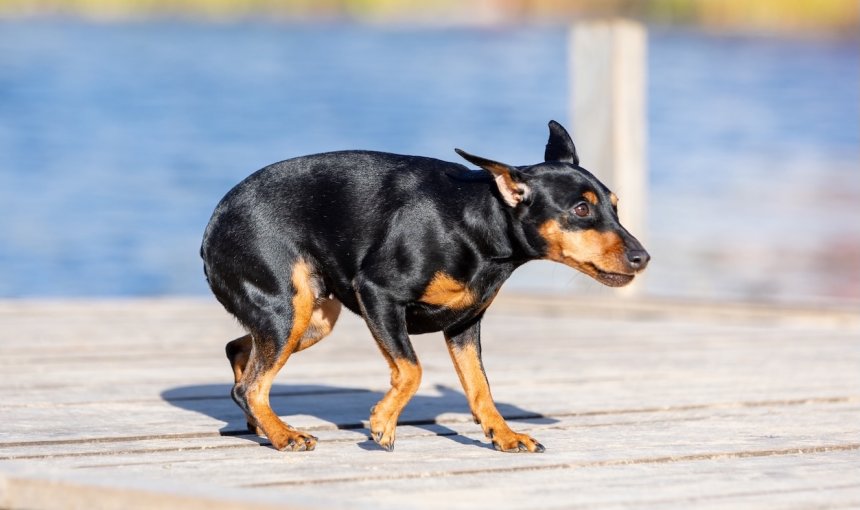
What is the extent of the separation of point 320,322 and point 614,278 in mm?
1001

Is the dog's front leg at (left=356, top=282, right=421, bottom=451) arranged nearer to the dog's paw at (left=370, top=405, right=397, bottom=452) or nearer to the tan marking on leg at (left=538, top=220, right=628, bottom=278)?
the dog's paw at (left=370, top=405, right=397, bottom=452)

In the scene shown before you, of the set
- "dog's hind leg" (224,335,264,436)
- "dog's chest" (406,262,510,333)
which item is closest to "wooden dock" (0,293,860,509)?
"dog's hind leg" (224,335,264,436)

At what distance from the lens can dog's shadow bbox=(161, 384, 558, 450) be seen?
179 inches

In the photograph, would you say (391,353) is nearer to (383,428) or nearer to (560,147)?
(383,428)

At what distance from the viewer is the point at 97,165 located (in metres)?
19.9

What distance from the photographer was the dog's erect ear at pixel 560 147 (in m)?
4.43

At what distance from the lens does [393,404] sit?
4027 millimetres

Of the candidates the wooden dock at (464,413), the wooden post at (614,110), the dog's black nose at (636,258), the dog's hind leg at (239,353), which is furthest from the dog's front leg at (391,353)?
the wooden post at (614,110)

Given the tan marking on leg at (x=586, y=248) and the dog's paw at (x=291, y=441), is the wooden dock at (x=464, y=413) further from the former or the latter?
the tan marking on leg at (x=586, y=248)

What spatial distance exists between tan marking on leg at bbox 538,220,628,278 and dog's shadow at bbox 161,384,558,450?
0.63m

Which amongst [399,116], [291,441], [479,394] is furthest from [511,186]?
[399,116]

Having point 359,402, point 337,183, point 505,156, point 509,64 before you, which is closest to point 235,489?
point 337,183

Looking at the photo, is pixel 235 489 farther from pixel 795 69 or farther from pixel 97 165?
pixel 795 69

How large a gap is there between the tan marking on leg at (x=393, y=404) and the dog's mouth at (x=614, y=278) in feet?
1.88
